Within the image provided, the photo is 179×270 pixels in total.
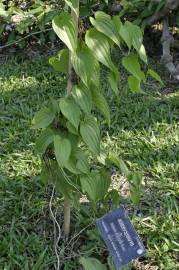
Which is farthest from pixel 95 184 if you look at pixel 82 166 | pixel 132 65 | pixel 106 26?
pixel 106 26

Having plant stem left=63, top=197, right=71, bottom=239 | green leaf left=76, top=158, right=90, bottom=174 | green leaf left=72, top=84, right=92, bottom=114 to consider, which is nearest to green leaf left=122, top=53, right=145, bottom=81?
green leaf left=72, top=84, right=92, bottom=114

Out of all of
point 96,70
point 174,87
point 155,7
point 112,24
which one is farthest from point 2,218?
point 155,7

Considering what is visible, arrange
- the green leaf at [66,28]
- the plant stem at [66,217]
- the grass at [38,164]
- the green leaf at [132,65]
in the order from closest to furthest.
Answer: the green leaf at [66,28], the green leaf at [132,65], the plant stem at [66,217], the grass at [38,164]

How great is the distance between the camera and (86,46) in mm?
1523

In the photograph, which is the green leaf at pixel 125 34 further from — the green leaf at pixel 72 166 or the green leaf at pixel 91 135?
the green leaf at pixel 72 166

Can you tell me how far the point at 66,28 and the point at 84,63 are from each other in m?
0.12

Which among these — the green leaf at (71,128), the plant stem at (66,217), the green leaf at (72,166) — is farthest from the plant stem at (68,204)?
the green leaf at (72,166)

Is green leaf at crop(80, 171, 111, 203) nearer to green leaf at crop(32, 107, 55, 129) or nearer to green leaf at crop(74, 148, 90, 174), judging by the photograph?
green leaf at crop(74, 148, 90, 174)

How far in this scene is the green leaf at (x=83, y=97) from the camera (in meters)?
1.57

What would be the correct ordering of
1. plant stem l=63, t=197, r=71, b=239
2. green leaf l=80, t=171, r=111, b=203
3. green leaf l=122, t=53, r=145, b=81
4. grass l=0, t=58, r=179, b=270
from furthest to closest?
grass l=0, t=58, r=179, b=270, plant stem l=63, t=197, r=71, b=239, green leaf l=80, t=171, r=111, b=203, green leaf l=122, t=53, r=145, b=81

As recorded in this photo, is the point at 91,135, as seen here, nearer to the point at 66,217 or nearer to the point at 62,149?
the point at 62,149

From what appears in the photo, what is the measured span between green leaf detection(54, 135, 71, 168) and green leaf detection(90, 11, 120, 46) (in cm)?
38

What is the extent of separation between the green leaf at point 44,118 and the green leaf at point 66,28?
32 centimetres

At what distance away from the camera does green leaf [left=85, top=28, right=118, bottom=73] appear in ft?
4.86
